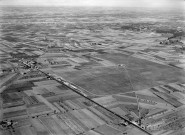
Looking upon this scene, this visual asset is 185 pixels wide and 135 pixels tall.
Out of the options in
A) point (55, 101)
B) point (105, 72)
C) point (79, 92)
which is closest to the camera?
point (55, 101)

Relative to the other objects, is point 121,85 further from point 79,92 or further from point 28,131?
point 28,131

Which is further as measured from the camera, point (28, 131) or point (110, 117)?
point (110, 117)

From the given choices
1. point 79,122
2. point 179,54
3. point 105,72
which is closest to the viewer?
point 79,122

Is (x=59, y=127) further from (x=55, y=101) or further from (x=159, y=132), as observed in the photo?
(x=159, y=132)

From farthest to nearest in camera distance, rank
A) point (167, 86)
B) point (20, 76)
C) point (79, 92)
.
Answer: point (20, 76) < point (167, 86) < point (79, 92)

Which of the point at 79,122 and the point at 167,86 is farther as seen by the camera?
the point at 167,86

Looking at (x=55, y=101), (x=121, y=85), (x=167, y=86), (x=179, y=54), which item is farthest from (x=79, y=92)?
(x=179, y=54)

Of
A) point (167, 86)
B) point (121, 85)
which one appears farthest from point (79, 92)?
point (167, 86)

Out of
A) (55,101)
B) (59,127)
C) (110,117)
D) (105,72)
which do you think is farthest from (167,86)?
(59,127)

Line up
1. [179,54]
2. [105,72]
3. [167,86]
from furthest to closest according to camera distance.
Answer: [179,54] < [105,72] < [167,86]
